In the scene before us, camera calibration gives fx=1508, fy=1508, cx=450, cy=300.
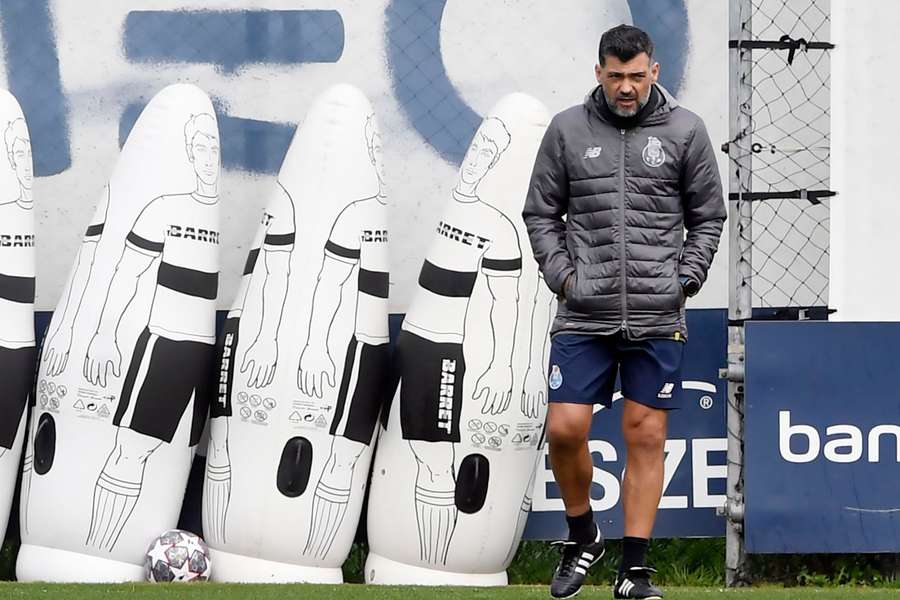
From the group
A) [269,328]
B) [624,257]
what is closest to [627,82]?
[624,257]

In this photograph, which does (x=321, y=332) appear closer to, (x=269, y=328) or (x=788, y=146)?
(x=269, y=328)

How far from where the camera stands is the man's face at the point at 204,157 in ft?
17.0

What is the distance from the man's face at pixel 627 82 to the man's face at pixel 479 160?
4.38 feet

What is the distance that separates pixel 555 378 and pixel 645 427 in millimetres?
263

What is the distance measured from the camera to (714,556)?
5594 millimetres

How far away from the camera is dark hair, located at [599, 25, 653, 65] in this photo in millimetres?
3744

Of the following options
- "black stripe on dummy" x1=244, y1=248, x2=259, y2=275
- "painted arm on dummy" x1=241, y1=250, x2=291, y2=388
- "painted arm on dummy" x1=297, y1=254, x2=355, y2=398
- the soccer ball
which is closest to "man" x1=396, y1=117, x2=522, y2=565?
"painted arm on dummy" x1=297, y1=254, x2=355, y2=398

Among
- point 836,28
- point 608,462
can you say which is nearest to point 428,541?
point 608,462

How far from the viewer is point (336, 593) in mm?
4562

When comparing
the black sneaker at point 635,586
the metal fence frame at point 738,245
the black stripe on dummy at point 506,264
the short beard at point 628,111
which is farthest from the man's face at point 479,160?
the black sneaker at point 635,586

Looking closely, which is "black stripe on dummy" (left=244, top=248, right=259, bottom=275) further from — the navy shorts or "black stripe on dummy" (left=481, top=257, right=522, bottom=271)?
the navy shorts

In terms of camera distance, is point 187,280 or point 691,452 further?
point 691,452

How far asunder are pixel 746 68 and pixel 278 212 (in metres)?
1.69

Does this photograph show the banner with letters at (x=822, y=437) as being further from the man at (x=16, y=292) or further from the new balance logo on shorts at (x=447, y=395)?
the man at (x=16, y=292)
